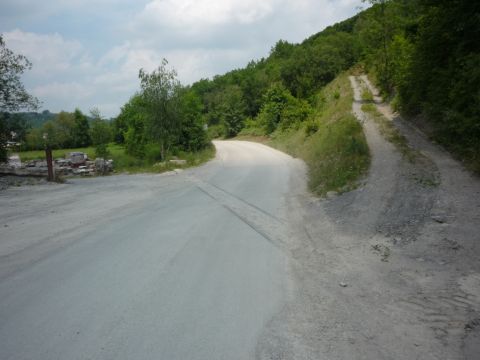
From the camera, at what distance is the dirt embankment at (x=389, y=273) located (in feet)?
12.7

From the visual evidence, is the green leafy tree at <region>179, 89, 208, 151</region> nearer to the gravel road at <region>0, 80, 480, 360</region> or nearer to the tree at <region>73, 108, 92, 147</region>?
the gravel road at <region>0, 80, 480, 360</region>

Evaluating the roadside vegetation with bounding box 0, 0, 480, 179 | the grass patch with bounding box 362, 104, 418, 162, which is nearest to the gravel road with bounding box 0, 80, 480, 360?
the grass patch with bounding box 362, 104, 418, 162

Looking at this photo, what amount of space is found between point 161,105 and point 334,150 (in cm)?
1426

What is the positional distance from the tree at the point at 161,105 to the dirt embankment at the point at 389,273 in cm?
1836

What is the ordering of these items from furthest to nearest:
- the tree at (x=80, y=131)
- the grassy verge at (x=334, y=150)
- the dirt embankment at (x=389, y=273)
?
the tree at (x=80, y=131) → the grassy verge at (x=334, y=150) → the dirt embankment at (x=389, y=273)

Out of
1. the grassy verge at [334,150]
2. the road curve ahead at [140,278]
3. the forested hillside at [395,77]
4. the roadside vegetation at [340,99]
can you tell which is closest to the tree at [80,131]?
the forested hillside at [395,77]

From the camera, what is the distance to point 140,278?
5.70 meters

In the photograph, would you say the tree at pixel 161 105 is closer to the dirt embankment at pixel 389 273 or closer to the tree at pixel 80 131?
the dirt embankment at pixel 389 273

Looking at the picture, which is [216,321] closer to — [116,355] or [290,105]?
[116,355]

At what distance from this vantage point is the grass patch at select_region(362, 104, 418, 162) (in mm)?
12955

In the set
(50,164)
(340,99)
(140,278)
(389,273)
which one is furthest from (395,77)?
(140,278)

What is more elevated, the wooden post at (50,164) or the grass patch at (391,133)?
the grass patch at (391,133)

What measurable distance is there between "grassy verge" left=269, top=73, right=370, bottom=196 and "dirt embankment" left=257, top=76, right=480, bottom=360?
178 centimetres

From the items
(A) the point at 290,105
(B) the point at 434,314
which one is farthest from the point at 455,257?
(A) the point at 290,105
